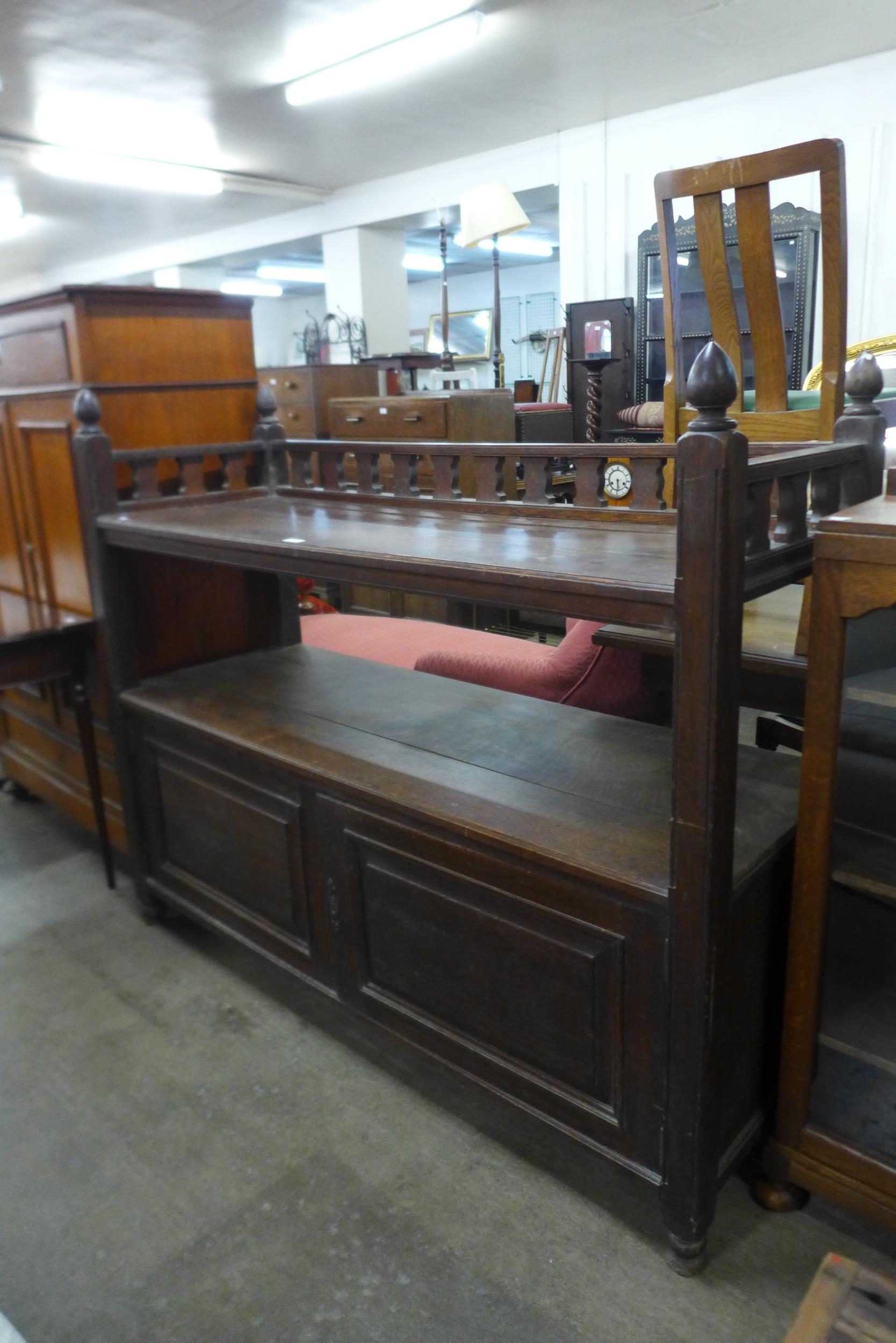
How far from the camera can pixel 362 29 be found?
14.4 feet

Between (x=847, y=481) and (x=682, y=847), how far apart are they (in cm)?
70

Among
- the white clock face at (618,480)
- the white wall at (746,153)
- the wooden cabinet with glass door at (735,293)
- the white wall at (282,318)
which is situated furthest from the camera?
the white wall at (282,318)

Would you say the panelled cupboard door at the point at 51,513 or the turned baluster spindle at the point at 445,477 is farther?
the panelled cupboard door at the point at 51,513

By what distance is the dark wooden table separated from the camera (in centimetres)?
236

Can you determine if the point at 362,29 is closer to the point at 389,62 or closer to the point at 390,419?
the point at 389,62

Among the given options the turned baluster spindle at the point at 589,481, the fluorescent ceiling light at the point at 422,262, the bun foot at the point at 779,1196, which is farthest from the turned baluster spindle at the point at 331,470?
the fluorescent ceiling light at the point at 422,262

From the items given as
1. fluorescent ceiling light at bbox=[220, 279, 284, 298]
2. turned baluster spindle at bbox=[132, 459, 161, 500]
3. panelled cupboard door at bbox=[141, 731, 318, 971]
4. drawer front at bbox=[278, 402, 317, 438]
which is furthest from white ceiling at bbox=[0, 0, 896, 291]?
fluorescent ceiling light at bbox=[220, 279, 284, 298]

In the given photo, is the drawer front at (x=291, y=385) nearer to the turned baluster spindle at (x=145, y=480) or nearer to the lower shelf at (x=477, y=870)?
the turned baluster spindle at (x=145, y=480)

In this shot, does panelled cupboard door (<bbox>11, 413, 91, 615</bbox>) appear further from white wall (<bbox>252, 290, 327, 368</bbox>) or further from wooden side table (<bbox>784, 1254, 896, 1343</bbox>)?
white wall (<bbox>252, 290, 327, 368</bbox>)

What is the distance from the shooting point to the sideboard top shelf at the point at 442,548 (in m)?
1.23

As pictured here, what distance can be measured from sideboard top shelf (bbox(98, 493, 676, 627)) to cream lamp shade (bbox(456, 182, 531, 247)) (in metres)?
2.90

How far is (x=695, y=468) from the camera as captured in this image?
41.8 inches

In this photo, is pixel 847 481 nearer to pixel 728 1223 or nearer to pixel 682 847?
pixel 682 847

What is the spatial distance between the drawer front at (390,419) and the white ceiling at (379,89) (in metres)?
1.70
